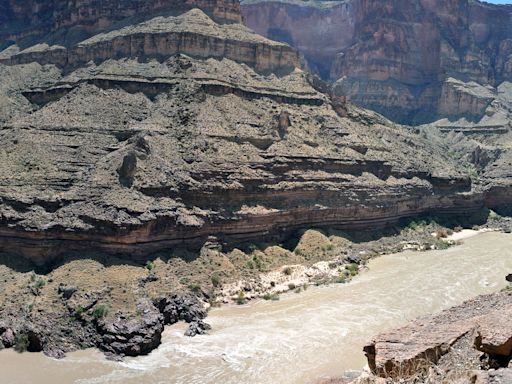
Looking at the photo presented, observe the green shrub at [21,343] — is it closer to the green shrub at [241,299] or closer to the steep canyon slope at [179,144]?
the steep canyon slope at [179,144]

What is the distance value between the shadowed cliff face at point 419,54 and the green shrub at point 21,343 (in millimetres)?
76495

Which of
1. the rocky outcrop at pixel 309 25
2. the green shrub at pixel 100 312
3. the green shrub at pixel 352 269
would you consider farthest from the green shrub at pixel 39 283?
the rocky outcrop at pixel 309 25

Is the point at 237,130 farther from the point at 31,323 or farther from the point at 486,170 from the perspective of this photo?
the point at 486,170

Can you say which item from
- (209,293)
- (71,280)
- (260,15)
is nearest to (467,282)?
(209,293)

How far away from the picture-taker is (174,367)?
27.9 metres

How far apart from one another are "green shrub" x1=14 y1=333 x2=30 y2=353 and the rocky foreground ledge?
65.2 feet

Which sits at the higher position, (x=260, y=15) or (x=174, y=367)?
(x=260, y=15)

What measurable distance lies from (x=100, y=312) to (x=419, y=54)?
284ft

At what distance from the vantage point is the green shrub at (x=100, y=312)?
1220 inches

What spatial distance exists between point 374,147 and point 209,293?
27.8 meters

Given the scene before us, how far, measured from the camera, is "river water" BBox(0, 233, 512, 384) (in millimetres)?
27006

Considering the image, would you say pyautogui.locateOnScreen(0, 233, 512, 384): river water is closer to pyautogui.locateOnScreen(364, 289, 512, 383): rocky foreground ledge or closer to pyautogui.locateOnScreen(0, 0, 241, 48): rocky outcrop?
pyautogui.locateOnScreen(364, 289, 512, 383): rocky foreground ledge

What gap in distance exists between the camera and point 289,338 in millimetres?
31094

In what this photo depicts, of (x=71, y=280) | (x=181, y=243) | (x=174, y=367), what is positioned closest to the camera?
(x=174, y=367)
